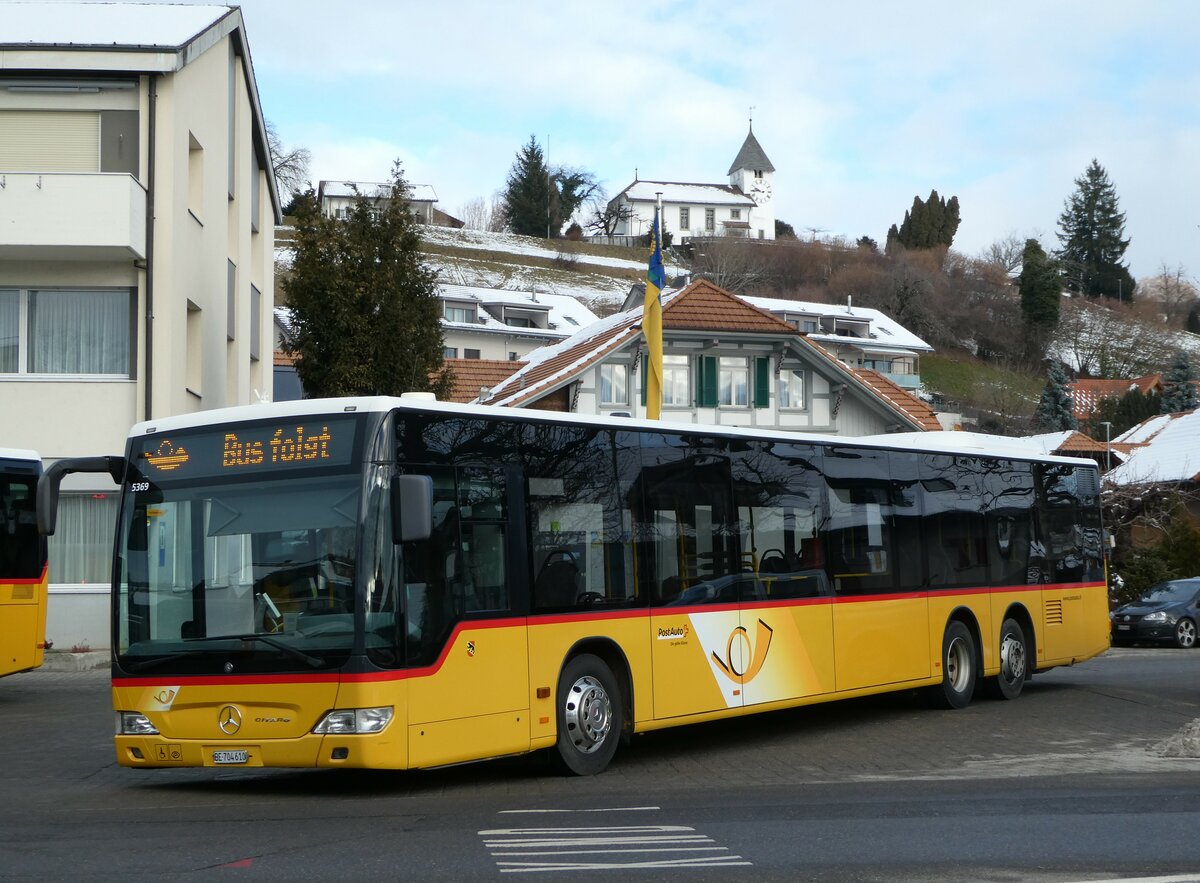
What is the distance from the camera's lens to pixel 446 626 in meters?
10.3

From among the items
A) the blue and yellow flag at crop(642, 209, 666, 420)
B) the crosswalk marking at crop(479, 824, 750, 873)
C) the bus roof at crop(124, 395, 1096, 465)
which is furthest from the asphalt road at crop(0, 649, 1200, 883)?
the blue and yellow flag at crop(642, 209, 666, 420)

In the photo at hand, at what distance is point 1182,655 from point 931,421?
2008cm

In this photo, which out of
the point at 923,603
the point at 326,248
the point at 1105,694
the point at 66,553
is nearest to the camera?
the point at 923,603

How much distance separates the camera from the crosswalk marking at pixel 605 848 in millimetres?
7867

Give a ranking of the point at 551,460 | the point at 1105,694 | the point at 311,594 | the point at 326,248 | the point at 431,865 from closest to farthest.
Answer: the point at 431,865, the point at 311,594, the point at 551,460, the point at 1105,694, the point at 326,248

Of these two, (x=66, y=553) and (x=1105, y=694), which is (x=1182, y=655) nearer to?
(x=1105, y=694)

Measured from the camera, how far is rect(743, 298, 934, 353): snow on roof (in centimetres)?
10238

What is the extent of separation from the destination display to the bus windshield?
0.11m

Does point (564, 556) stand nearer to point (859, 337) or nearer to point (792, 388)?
point (792, 388)

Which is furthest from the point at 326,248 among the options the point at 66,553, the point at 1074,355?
the point at 1074,355

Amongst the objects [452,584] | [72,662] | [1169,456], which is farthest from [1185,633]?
[1169,456]

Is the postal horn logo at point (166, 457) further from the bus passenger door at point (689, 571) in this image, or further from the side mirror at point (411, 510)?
the bus passenger door at point (689, 571)

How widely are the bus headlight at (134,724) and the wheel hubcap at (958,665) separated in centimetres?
957

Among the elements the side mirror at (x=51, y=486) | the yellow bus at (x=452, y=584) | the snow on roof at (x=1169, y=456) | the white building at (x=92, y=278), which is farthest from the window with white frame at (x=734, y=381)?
the side mirror at (x=51, y=486)
